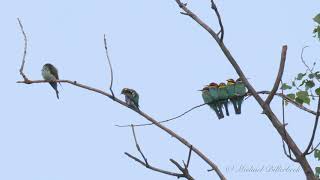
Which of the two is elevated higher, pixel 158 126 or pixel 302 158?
pixel 158 126

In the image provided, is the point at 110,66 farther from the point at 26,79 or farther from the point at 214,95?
the point at 214,95

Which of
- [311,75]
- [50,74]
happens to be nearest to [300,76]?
[311,75]

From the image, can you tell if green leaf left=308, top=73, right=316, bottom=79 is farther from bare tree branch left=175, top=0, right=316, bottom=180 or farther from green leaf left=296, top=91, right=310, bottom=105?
bare tree branch left=175, top=0, right=316, bottom=180

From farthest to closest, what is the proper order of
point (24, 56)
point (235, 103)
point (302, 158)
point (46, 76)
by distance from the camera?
point (46, 76), point (235, 103), point (24, 56), point (302, 158)

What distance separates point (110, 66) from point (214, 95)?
4896 mm

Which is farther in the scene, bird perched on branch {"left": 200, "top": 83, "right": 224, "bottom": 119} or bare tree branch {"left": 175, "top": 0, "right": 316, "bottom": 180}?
bird perched on branch {"left": 200, "top": 83, "right": 224, "bottom": 119}

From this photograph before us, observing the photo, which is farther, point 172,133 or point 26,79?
point 26,79

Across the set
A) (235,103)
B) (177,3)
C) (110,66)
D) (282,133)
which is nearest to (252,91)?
(282,133)

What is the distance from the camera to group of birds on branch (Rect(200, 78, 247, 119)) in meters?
9.20

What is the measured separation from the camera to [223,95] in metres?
9.70

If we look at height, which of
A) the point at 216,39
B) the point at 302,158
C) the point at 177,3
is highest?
the point at 177,3

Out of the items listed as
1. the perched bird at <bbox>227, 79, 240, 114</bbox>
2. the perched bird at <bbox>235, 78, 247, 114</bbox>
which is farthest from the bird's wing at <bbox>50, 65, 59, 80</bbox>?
the perched bird at <bbox>235, 78, 247, 114</bbox>

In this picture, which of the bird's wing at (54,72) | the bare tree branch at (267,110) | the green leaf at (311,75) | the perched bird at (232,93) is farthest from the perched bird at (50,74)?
the bare tree branch at (267,110)

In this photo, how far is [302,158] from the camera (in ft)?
12.5
